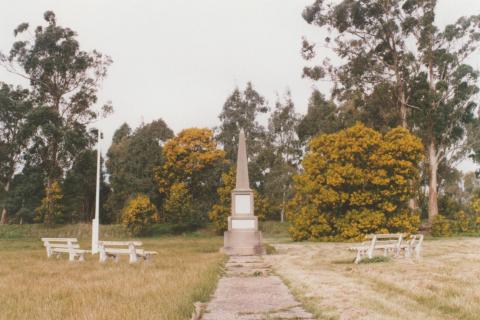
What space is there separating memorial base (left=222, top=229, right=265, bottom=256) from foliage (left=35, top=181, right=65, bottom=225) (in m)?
23.8

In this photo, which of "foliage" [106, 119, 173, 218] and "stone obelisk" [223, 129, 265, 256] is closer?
"stone obelisk" [223, 129, 265, 256]

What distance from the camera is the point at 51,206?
38625 mm

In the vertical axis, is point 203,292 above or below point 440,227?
below

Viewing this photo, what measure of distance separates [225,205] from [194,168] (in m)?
5.74

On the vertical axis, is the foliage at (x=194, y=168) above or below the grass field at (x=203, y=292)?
above

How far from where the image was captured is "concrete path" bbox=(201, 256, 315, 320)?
5.79 m

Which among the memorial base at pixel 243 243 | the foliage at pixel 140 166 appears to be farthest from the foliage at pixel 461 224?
the foliage at pixel 140 166

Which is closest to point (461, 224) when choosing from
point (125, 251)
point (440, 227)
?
point (440, 227)

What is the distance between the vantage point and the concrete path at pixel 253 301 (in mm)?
5786

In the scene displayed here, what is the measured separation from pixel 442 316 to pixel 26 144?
144ft

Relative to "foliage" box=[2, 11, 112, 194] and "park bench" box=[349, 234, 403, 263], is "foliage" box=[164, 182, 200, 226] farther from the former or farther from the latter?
"park bench" box=[349, 234, 403, 263]

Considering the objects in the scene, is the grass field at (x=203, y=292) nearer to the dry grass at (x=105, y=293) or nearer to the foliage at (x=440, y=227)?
the dry grass at (x=105, y=293)

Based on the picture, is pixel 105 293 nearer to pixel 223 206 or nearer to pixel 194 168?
pixel 223 206

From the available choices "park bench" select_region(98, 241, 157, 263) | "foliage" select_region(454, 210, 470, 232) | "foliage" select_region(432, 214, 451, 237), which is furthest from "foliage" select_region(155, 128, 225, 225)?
"park bench" select_region(98, 241, 157, 263)
